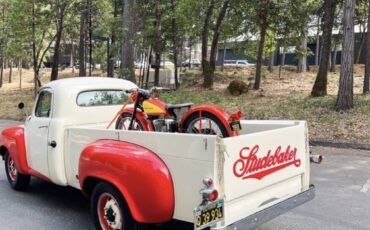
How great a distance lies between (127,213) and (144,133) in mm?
775

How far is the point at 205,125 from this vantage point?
193 inches

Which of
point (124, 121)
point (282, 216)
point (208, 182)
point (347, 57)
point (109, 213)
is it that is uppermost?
point (347, 57)

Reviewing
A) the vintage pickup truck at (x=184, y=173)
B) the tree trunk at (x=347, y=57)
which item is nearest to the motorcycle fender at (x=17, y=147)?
the vintage pickup truck at (x=184, y=173)

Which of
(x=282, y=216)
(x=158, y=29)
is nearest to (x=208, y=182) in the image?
(x=282, y=216)

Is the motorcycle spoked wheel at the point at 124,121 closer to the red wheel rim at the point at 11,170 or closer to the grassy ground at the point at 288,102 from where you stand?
the red wheel rim at the point at 11,170

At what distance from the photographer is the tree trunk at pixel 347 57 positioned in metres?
12.0

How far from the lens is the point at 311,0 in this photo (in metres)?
19.5

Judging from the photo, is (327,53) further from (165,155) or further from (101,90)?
(165,155)

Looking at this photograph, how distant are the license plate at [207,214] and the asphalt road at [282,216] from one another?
157cm

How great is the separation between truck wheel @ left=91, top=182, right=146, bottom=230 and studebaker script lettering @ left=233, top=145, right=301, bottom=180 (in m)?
1.09

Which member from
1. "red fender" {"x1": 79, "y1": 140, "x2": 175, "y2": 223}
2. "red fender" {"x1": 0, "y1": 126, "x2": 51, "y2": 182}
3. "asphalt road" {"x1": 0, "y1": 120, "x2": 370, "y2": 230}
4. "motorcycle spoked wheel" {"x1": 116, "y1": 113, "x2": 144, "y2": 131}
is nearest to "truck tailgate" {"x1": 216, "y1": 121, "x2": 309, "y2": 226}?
"red fender" {"x1": 79, "y1": 140, "x2": 175, "y2": 223}

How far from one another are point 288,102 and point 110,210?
1164cm

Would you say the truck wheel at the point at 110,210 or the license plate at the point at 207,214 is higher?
the license plate at the point at 207,214

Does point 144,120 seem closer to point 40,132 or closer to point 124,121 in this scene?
point 124,121
